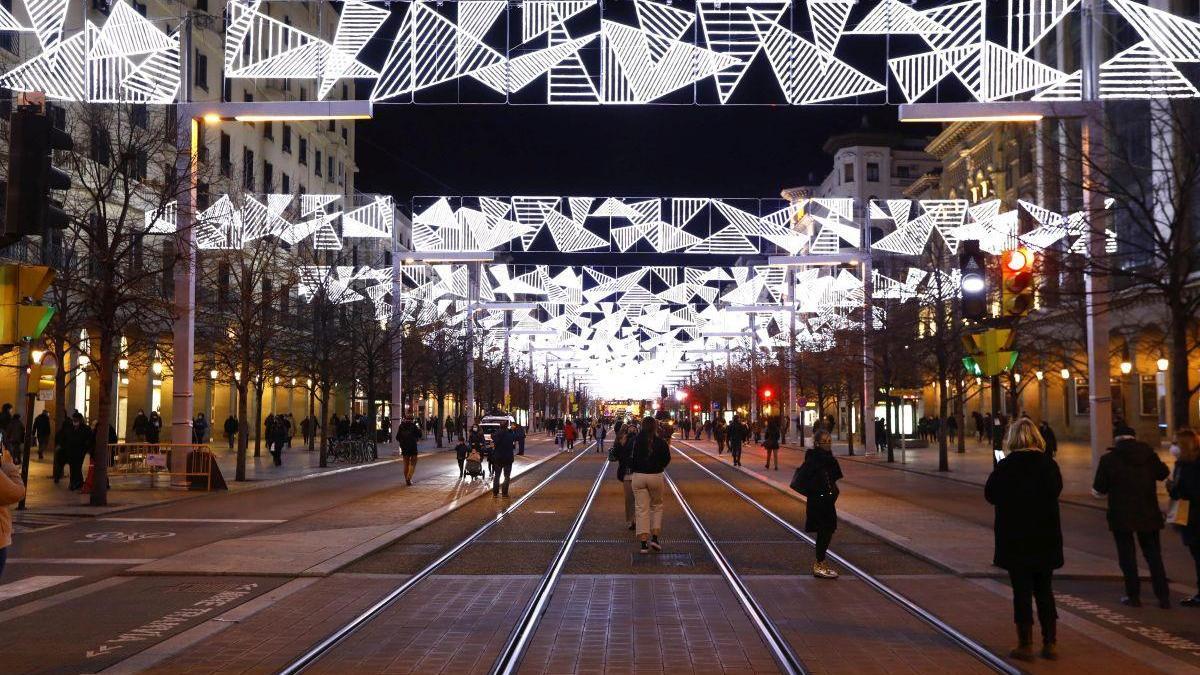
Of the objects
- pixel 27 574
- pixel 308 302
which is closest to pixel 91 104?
pixel 27 574

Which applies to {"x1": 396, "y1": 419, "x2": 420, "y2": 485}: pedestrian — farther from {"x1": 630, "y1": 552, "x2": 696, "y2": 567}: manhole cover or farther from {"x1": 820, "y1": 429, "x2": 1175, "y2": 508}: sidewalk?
{"x1": 630, "y1": 552, "x2": 696, "y2": 567}: manhole cover

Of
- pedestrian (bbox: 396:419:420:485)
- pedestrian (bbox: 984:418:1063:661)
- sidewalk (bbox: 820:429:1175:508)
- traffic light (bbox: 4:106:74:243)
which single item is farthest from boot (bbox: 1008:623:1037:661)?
pedestrian (bbox: 396:419:420:485)

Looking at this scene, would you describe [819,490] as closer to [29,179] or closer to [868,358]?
[29,179]

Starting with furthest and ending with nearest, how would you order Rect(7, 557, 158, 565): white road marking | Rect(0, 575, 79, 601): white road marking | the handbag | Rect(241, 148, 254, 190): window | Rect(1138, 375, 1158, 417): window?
Rect(1138, 375, 1158, 417): window → Rect(241, 148, 254, 190): window → Rect(7, 557, 158, 565): white road marking → Rect(0, 575, 79, 601): white road marking → the handbag

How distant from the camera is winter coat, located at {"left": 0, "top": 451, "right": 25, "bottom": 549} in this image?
8609mm

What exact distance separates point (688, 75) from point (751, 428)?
70963 millimetres

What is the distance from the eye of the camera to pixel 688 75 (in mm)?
21266

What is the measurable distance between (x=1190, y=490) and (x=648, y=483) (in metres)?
7.01

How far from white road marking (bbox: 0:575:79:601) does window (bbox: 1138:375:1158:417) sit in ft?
174

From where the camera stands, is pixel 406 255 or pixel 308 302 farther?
pixel 308 302

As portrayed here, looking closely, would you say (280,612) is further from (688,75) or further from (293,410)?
(293,410)

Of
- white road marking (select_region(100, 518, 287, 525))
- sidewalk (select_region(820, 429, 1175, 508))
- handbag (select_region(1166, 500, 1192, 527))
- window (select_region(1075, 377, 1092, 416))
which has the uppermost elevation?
window (select_region(1075, 377, 1092, 416))

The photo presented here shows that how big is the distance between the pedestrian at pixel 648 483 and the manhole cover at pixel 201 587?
558 cm

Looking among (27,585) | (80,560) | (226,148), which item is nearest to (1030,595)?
(27,585)
